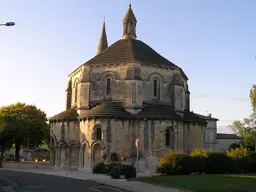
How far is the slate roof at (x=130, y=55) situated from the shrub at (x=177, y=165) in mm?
18186

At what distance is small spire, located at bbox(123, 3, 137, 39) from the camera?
52.8m

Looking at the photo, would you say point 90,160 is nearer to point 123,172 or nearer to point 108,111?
point 108,111

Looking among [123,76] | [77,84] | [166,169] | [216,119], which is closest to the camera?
[166,169]

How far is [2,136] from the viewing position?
52.8 metres

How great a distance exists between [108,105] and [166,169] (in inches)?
600

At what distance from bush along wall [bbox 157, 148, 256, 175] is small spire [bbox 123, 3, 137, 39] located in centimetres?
2526

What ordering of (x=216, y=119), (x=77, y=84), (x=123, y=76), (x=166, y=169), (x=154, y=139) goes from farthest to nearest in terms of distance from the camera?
1. (x=216, y=119)
2. (x=77, y=84)
3. (x=123, y=76)
4. (x=154, y=139)
5. (x=166, y=169)

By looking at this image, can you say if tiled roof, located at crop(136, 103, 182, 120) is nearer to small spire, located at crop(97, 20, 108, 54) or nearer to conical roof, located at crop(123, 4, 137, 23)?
conical roof, located at crop(123, 4, 137, 23)

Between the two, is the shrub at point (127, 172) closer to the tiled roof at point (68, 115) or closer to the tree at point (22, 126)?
the tiled roof at point (68, 115)

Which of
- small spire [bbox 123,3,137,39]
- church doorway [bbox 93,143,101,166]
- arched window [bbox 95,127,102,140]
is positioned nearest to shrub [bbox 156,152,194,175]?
church doorway [bbox 93,143,101,166]

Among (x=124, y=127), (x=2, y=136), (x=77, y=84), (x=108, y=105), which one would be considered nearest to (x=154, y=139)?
(x=124, y=127)

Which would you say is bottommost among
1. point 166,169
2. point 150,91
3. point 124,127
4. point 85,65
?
point 166,169

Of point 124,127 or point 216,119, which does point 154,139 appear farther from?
point 216,119

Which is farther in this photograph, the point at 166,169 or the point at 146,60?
the point at 146,60
